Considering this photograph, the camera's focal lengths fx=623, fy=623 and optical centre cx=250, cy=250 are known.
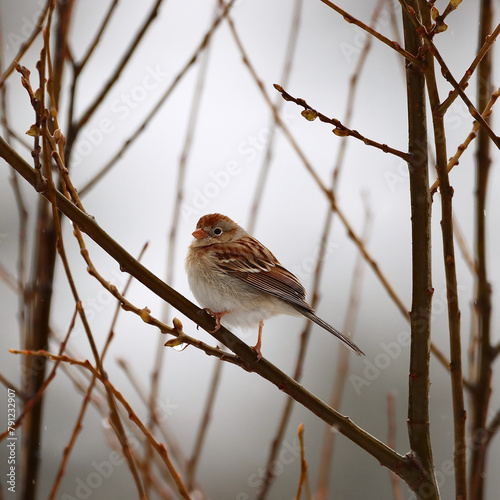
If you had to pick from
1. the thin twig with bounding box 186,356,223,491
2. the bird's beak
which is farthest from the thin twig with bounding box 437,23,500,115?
the bird's beak

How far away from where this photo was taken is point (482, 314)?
201 centimetres

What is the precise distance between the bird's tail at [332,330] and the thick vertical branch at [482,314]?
1.25ft

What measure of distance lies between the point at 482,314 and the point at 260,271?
1.19 meters

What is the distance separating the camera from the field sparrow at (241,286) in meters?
2.79

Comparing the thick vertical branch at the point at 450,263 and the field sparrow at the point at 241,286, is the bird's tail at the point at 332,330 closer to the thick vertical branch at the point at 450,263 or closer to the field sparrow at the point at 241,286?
the field sparrow at the point at 241,286

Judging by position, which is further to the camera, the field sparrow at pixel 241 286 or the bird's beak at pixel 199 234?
the bird's beak at pixel 199 234

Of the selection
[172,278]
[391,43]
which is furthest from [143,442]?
[391,43]

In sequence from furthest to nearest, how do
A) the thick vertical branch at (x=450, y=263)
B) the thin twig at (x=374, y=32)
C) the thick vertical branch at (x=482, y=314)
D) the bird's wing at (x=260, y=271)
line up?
the bird's wing at (x=260, y=271), the thick vertical branch at (x=482, y=314), the thick vertical branch at (x=450, y=263), the thin twig at (x=374, y=32)

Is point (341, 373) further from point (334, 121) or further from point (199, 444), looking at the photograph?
point (334, 121)

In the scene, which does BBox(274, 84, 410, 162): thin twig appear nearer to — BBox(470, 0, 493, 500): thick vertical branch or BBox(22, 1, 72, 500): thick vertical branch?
BBox(470, 0, 493, 500): thick vertical branch

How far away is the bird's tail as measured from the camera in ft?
7.34

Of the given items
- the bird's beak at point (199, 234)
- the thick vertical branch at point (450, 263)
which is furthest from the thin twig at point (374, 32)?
the bird's beak at point (199, 234)

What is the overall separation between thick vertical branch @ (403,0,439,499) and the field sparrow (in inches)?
40.8

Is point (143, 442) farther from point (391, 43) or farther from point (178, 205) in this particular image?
point (391, 43)
